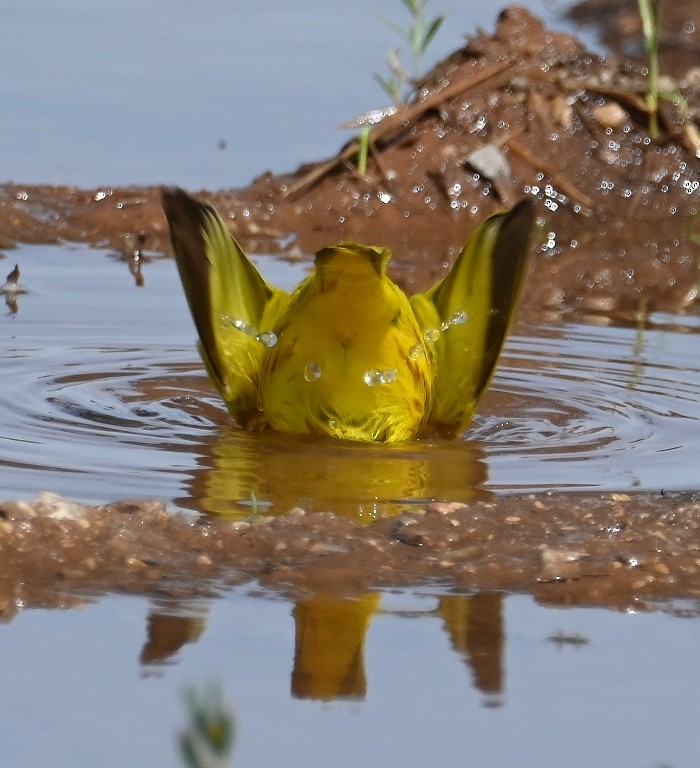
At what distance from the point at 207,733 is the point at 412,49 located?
22.5 feet

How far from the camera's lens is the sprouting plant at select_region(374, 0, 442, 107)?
800 centimetres

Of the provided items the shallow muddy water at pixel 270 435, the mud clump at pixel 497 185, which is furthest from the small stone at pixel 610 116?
the shallow muddy water at pixel 270 435

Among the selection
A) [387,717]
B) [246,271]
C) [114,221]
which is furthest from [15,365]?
[387,717]

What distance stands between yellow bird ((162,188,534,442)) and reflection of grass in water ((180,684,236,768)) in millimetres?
2457

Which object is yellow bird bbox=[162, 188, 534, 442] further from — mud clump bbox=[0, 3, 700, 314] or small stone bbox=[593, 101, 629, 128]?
small stone bbox=[593, 101, 629, 128]

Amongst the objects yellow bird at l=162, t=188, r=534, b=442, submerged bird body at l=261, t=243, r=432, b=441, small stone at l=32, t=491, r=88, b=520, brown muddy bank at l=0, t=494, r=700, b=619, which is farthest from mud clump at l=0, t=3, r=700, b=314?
small stone at l=32, t=491, r=88, b=520

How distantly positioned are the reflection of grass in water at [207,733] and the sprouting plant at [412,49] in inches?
253

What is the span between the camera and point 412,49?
8312mm

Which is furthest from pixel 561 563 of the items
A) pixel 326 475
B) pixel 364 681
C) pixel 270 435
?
pixel 270 435

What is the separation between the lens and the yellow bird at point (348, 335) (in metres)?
4.30

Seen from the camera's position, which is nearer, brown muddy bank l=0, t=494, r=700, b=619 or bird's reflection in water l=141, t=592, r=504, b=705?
bird's reflection in water l=141, t=592, r=504, b=705

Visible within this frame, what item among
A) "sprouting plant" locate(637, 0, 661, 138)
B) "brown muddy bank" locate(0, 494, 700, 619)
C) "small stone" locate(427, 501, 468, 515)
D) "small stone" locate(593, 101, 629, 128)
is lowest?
"brown muddy bank" locate(0, 494, 700, 619)

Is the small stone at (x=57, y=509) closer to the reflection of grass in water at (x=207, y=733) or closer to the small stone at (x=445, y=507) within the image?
the small stone at (x=445, y=507)

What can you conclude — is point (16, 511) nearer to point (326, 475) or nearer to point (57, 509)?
point (57, 509)
